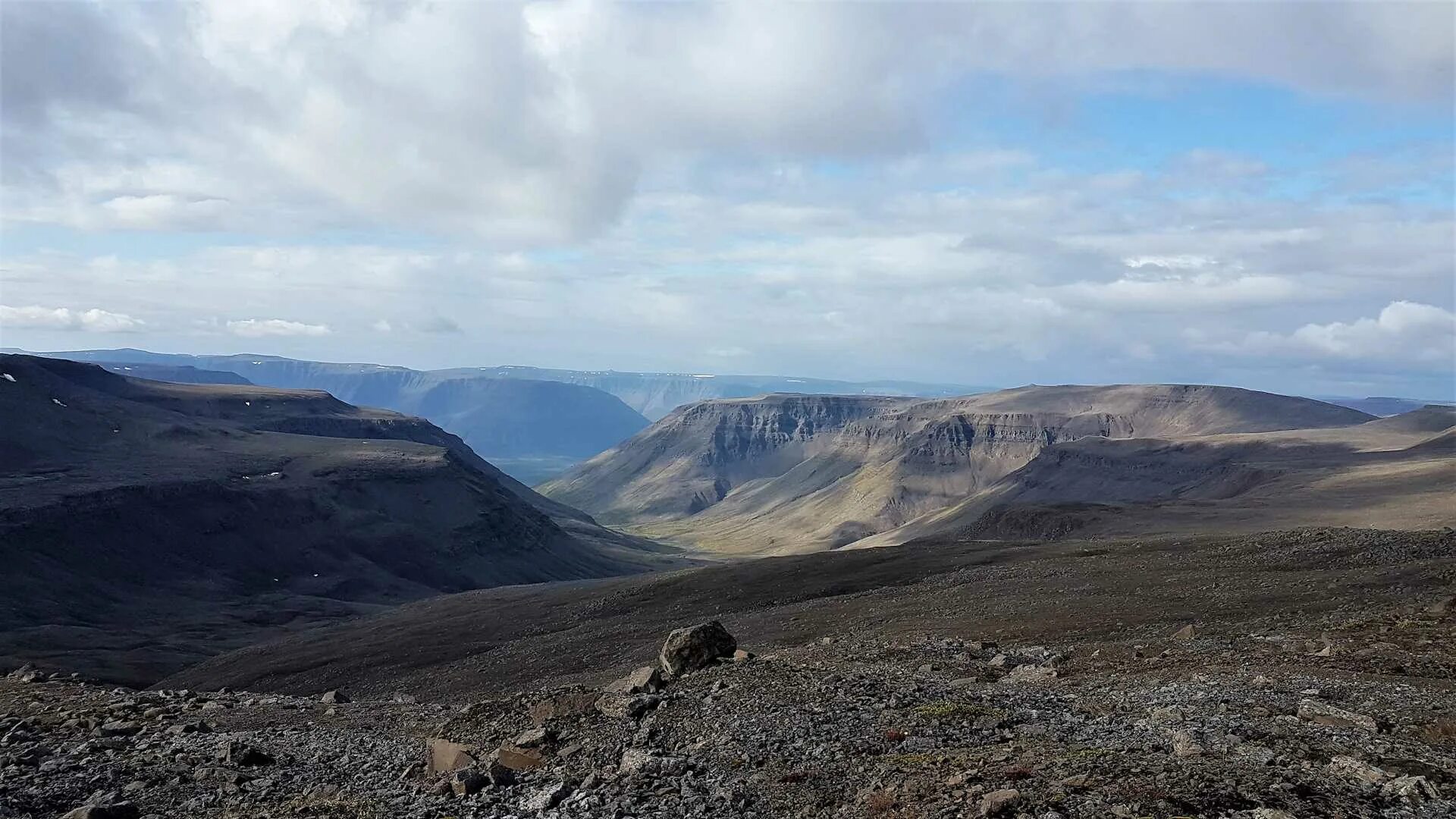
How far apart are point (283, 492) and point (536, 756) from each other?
3269 inches

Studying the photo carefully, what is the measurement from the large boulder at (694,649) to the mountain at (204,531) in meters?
33.5

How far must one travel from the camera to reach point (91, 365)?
134 meters

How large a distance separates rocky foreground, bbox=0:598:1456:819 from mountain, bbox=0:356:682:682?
3092 cm

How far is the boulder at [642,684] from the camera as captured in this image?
17234 mm

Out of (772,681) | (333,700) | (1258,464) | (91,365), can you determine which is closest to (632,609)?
(333,700)

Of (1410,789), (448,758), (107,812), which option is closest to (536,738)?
(448,758)

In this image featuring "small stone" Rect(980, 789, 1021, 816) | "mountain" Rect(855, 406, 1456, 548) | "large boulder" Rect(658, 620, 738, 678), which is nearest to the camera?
"small stone" Rect(980, 789, 1021, 816)

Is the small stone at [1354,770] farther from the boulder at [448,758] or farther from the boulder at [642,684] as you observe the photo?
the boulder at [448,758]

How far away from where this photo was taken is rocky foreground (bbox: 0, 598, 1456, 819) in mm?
10594

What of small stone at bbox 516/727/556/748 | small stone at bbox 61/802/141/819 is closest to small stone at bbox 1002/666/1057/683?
small stone at bbox 516/727/556/748

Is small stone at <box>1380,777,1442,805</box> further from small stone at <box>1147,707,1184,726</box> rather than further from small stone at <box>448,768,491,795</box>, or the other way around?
small stone at <box>448,768,491,795</box>

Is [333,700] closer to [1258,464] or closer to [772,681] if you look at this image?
[772,681]

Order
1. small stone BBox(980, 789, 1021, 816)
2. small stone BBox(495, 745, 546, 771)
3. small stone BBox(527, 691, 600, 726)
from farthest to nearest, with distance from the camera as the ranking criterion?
small stone BBox(527, 691, 600, 726) < small stone BBox(495, 745, 546, 771) < small stone BBox(980, 789, 1021, 816)

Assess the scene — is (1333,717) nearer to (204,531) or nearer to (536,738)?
(536,738)
